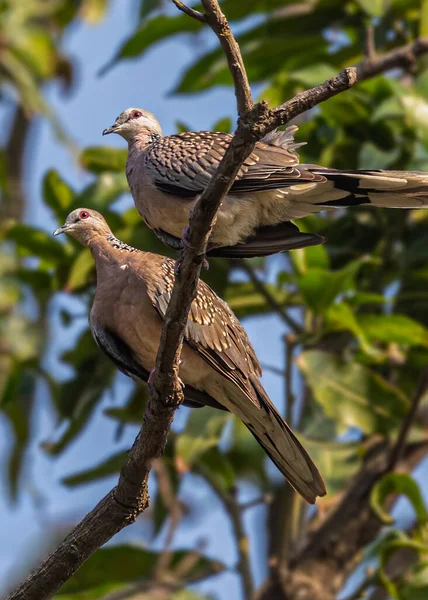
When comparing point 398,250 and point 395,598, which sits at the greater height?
→ point 398,250

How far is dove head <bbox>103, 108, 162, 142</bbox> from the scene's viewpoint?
4832mm

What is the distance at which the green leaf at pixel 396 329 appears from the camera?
5.64 meters

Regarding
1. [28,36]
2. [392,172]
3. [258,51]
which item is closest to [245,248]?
[392,172]

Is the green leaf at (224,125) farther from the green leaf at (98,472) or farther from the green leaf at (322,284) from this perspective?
the green leaf at (98,472)

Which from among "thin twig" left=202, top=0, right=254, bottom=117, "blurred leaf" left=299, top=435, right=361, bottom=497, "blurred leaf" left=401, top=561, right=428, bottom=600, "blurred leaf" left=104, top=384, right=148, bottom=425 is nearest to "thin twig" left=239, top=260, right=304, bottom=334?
"blurred leaf" left=299, top=435, right=361, bottom=497

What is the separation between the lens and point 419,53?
600cm

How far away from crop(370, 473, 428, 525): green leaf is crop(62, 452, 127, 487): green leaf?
1.49 meters

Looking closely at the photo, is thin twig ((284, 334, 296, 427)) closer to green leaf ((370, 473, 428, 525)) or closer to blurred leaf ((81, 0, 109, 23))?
green leaf ((370, 473, 428, 525))

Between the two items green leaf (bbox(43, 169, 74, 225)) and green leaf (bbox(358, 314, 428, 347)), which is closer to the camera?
green leaf (bbox(358, 314, 428, 347))

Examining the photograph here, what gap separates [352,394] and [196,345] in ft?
6.42

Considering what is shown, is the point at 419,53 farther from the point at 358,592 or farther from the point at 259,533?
the point at 259,533

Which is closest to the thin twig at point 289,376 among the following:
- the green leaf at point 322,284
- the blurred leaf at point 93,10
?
the green leaf at point 322,284

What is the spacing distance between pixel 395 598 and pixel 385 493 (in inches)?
23.3

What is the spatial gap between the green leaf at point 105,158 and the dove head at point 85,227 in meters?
1.83
